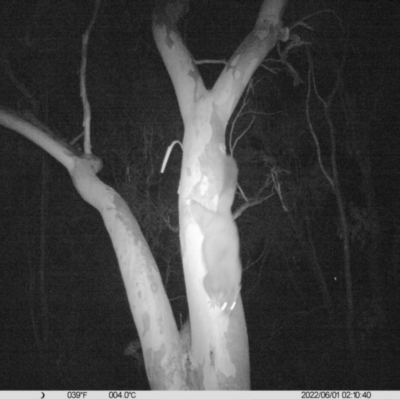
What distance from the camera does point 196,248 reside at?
2.19m

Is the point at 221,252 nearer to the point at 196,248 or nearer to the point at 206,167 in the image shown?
the point at 196,248

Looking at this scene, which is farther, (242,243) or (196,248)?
(242,243)

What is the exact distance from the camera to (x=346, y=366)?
7332mm

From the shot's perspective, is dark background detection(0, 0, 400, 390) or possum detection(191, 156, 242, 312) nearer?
possum detection(191, 156, 242, 312)

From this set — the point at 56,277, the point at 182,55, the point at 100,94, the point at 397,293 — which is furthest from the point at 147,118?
the point at 397,293

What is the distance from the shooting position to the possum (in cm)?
211

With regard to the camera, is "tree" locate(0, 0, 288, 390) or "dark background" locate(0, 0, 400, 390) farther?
"dark background" locate(0, 0, 400, 390)

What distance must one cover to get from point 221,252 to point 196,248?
0.45 ft

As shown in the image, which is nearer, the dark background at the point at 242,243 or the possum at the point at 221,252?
the possum at the point at 221,252

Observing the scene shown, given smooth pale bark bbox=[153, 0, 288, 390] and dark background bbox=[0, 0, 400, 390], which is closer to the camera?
smooth pale bark bbox=[153, 0, 288, 390]

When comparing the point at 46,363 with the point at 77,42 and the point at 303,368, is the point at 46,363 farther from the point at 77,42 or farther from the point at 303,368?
the point at 77,42

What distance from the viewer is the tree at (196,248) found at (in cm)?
210

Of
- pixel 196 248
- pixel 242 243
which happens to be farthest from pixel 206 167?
pixel 242 243

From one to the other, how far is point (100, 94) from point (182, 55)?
4120 millimetres
